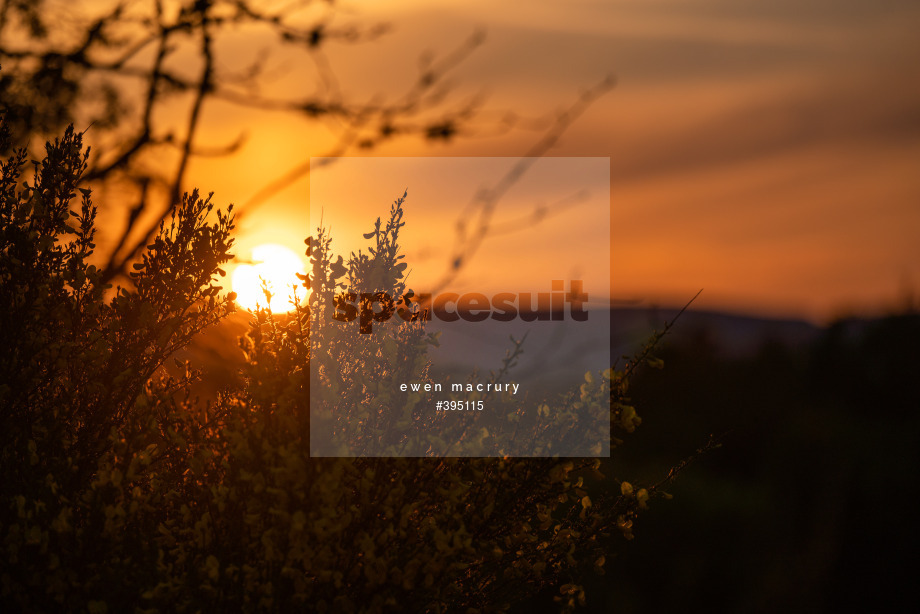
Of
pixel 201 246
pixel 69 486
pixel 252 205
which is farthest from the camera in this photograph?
pixel 252 205

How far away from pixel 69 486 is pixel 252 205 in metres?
2.78

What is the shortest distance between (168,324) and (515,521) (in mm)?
1762

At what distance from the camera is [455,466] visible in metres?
2.74

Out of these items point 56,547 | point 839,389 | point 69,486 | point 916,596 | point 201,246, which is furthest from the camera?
point 839,389

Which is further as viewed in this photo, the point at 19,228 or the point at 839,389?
the point at 839,389

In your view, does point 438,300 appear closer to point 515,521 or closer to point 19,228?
point 515,521

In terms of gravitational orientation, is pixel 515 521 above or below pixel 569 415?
below

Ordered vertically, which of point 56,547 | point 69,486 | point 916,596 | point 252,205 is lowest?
point 916,596

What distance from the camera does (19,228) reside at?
292 centimetres

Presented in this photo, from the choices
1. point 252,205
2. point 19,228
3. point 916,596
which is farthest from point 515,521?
point 916,596

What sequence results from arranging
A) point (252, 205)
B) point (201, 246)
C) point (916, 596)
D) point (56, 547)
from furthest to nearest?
point (916, 596) < point (252, 205) < point (201, 246) < point (56, 547)

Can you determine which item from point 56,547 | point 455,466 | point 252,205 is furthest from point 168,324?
point 252,205

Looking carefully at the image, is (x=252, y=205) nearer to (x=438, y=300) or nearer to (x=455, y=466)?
(x=438, y=300)

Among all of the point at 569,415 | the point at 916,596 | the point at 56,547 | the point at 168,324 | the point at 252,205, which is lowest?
the point at 916,596
